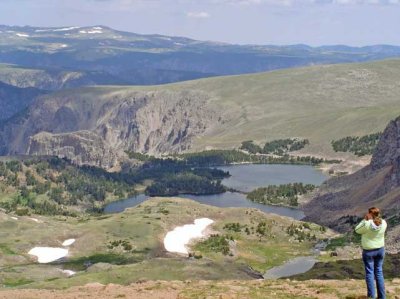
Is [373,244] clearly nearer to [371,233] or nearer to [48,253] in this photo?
[371,233]

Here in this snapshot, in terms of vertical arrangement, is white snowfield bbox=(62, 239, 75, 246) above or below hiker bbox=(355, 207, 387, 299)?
below

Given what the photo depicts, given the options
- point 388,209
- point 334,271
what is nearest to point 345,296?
point 334,271

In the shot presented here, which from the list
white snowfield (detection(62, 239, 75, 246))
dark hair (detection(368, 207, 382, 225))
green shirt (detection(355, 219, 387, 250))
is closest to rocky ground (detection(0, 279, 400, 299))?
green shirt (detection(355, 219, 387, 250))

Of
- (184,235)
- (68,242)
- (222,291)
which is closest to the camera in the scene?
(222,291)

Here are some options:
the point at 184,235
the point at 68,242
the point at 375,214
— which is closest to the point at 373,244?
the point at 375,214

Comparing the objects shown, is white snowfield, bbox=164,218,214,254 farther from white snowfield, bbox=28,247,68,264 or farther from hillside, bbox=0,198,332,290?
white snowfield, bbox=28,247,68,264

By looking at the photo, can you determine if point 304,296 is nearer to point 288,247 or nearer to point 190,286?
point 190,286

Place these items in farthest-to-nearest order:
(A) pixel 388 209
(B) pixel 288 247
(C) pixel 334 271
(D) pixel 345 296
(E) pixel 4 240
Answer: (A) pixel 388 209 < (B) pixel 288 247 < (E) pixel 4 240 < (C) pixel 334 271 < (D) pixel 345 296
